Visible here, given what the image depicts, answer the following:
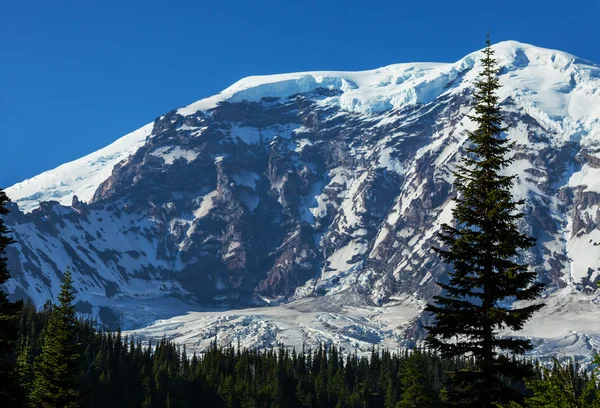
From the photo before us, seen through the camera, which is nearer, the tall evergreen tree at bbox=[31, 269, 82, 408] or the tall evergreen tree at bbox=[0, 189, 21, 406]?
the tall evergreen tree at bbox=[0, 189, 21, 406]

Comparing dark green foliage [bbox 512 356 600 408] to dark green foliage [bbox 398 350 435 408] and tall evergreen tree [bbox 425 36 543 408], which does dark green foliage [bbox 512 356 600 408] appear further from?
dark green foliage [bbox 398 350 435 408]

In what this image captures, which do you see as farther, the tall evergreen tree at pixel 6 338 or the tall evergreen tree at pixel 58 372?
the tall evergreen tree at pixel 58 372

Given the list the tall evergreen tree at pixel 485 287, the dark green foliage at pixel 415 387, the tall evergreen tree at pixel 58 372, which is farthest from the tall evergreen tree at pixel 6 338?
the dark green foliage at pixel 415 387

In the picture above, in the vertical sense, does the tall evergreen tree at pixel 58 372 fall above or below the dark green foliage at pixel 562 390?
above

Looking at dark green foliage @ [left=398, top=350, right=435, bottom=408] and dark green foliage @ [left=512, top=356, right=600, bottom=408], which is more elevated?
dark green foliage @ [left=398, top=350, right=435, bottom=408]

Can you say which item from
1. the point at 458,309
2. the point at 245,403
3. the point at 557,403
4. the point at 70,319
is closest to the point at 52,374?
the point at 70,319

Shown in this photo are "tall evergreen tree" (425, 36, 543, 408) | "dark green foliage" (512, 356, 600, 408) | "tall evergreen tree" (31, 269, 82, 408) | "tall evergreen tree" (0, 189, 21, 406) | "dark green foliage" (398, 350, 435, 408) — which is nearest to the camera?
"dark green foliage" (512, 356, 600, 408)

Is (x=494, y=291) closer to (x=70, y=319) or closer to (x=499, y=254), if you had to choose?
(x=499, y=254)

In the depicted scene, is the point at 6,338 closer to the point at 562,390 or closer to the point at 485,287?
the point at 485,287

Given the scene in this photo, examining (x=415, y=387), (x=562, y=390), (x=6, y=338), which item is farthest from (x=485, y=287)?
(x=415, y=387)

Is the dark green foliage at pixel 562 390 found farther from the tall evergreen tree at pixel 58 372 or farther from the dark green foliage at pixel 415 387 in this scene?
the dark green foliage at pixel 415 387

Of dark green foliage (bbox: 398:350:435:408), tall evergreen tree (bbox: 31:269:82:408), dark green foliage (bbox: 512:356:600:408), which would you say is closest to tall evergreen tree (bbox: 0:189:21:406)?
tall evergreen tree (bbox: 31:269:82:408)

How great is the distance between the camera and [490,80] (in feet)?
133

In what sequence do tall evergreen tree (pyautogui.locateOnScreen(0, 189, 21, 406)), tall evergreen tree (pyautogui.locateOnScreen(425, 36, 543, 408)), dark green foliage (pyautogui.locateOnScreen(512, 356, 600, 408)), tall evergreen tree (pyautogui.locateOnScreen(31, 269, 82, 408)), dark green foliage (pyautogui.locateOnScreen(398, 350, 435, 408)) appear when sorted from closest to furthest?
dark green foliage (pyautogui.locateOnScreen(512, 356, 600, 408))
tall evergreen tree (pyautogui.locateOnScreen(425, 36, 543, 408))
tall evergreen tree (pyautogui.locateOnScreen(0, 189, 21, 406))
tall evergreen tree (pyautogui.locateOnScreen(31, 269, 82, 408))
dark green foliage (pyautogui.locateOnScreen(398, 350, 435, 408))
